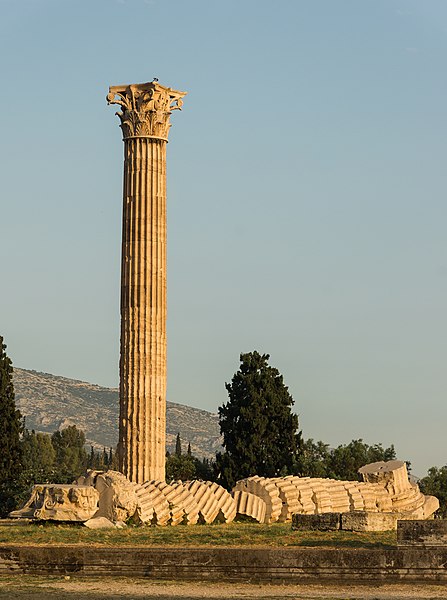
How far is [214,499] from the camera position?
2823 cm

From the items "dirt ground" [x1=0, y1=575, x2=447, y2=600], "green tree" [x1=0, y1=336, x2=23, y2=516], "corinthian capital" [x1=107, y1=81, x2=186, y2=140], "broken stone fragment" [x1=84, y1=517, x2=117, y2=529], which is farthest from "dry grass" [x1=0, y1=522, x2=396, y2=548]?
"green tree" [x1=0, y1=336, x2=23, y2=516]

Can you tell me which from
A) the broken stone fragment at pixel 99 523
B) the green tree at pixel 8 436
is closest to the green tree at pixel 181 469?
the green tree at pixel 8 436

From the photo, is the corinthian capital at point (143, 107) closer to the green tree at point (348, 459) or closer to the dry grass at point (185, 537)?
the dry grass at point (185, 537)

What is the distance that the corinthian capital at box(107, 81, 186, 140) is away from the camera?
31.9 metres

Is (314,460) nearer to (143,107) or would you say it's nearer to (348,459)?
(348,459)

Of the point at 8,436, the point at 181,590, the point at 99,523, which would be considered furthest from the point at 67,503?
the point at 8,436

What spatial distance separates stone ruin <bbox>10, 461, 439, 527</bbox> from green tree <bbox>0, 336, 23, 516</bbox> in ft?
38.8

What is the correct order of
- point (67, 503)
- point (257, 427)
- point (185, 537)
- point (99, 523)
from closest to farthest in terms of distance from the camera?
1. point (185, 537)
2. point (99, 523)
3. point (67, 503)
4. point (257, 427)

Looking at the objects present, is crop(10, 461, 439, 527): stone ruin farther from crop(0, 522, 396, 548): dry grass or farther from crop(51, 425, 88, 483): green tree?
crop(51, 425, 88, 483): green tree

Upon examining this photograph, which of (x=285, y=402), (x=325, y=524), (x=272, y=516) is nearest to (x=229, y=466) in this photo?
(x=285, y=402)

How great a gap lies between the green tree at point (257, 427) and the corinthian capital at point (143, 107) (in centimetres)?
1619

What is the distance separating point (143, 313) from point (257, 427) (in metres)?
14.9

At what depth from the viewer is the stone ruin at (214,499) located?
24.9 metres

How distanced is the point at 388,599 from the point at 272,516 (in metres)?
14.5
